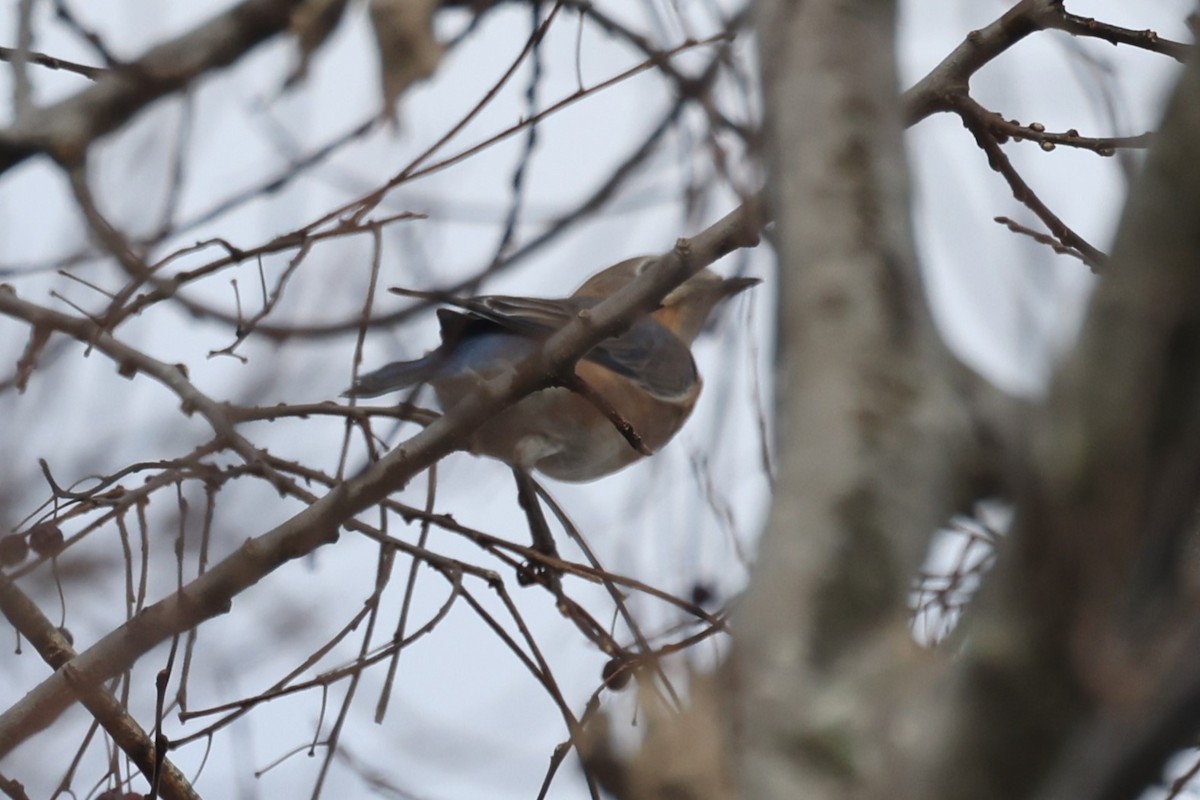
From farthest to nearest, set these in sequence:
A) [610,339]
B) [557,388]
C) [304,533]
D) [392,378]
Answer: [610,339] → [557,388] → [392,378] → [304,533]

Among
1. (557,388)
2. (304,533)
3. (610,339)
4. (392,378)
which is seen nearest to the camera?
(304,533)

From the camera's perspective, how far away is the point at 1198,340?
0.98 metres

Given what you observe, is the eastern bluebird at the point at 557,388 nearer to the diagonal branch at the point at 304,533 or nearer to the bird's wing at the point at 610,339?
the bird's wing at the point at 610,339

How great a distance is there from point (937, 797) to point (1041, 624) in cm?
16

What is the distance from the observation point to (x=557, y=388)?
468cm

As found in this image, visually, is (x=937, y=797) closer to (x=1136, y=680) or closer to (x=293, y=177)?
(x=1136, y=680)

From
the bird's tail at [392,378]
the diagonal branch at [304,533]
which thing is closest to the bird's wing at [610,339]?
the bird's tail at [392,378]

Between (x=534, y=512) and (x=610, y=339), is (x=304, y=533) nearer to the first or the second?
(x=534, y=512)

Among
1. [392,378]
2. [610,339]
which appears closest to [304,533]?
[392,378]

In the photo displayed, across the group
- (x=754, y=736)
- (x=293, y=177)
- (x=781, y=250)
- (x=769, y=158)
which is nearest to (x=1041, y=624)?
(x=754, y=736)

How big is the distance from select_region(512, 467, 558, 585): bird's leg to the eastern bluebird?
0.21m

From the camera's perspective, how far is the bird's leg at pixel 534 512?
407 centimetres

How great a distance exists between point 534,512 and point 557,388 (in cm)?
60

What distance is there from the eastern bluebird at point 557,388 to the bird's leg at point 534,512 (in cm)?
21
